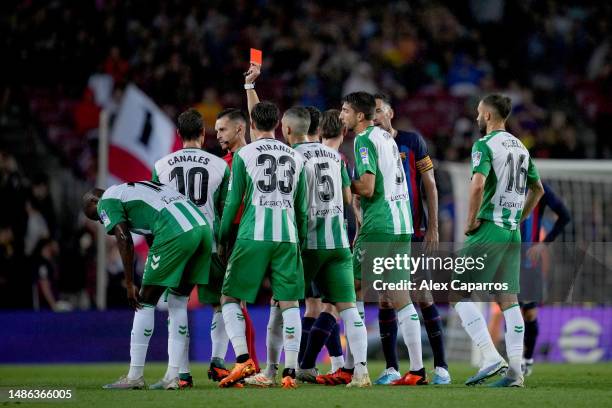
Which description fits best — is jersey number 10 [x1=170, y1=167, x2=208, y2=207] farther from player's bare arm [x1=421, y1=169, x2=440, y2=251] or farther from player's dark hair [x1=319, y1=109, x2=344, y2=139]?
player's bare arm [x1=421, y1=169, x2=440, y2=251]

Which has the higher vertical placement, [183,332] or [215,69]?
[215,69]

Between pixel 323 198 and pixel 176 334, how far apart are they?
1.64m

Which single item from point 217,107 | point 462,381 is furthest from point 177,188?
point 217,107

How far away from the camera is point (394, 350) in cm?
1034

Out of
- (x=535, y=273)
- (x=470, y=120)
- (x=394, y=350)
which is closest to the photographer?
(x=394, y=350)

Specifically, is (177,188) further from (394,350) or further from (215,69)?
(215,69)

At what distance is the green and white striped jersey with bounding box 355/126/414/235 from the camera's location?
9672mm

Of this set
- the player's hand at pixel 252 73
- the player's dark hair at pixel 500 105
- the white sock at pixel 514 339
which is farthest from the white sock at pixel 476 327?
the player's hand at pixel 252 73

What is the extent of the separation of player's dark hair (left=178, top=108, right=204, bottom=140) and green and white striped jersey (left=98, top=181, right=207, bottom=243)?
61 cm

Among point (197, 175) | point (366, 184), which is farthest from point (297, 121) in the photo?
point (197, 175)

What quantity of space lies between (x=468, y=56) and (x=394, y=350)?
1269 centimetres

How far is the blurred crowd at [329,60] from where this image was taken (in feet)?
67.5

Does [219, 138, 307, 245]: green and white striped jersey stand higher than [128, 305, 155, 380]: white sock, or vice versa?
[219, 138, 307, 245]: green and white striped jersey

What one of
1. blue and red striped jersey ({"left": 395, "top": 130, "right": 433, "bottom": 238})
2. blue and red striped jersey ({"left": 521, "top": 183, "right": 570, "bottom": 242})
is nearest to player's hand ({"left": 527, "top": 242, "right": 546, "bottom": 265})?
blue and red striped jersey ({"left": 521, "top": 183, "right": 570, "bottom": 242})
